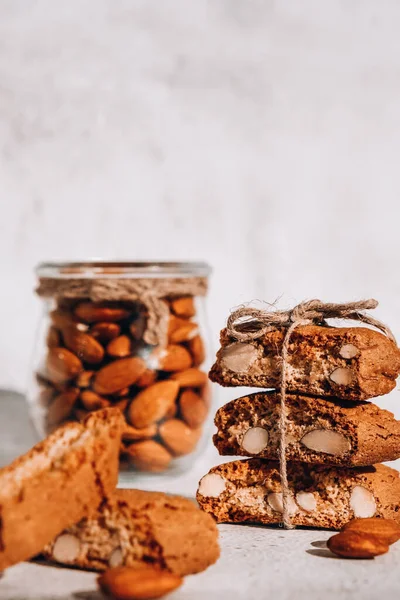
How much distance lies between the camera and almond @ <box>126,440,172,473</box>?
1.71 meters

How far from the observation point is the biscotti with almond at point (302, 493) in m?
1.35

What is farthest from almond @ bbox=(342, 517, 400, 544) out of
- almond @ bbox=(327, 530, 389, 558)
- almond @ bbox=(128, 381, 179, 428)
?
almond @ bbox=(128, 381, 179, 428)

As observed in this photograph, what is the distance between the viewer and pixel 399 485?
1389 millimetres

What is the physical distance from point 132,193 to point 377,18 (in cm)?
86

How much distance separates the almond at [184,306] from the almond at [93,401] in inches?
9.5

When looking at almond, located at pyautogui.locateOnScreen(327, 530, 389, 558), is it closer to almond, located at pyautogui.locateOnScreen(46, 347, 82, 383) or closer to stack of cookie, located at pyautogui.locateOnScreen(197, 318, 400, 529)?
stack of cookie, located at pyautogui.locateOnScreen(197, 318, 400, 529)

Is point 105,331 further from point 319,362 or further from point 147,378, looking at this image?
point 319,362

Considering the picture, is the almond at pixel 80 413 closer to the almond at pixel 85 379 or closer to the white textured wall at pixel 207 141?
the almond at pixel 85 379

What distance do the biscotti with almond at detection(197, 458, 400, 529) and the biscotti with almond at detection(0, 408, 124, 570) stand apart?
28cm

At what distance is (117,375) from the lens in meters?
1.68

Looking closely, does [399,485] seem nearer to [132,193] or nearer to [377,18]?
[132,193]

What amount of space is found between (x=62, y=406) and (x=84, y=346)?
0.14 m

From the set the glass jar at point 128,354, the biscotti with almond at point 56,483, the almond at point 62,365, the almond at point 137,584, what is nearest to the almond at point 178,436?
the glass jar at point 128,354

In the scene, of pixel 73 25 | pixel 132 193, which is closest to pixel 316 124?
pixel 132 193
